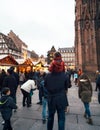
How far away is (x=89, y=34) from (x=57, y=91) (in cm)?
2424

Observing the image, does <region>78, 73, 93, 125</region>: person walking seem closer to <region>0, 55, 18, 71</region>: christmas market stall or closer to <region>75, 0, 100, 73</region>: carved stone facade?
<region>0, 55, 18, 71</region>: christmas market stall

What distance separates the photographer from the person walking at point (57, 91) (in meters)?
4.17

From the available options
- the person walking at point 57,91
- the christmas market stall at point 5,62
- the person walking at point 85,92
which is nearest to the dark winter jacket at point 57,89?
the person walking at point 57,91

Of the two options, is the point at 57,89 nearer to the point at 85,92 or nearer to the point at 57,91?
the point at 57,91

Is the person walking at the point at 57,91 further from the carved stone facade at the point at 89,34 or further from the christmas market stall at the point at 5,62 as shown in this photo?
the carved stone facade at the point at 89,34

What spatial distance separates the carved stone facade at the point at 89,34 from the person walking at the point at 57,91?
861 inches

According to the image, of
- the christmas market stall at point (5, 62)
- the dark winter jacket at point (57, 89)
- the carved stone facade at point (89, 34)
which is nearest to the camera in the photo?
the dark winter jacket at point (57, 89)

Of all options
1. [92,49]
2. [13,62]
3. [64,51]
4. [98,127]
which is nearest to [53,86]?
[98,127]

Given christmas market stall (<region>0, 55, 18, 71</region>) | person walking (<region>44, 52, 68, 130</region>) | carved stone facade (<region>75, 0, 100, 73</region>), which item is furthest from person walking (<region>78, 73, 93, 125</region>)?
carved stone facade (<region>75, 0, 100, 73</region>)

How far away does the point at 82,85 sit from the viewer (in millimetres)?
6617

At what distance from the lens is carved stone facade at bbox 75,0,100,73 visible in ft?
84.8

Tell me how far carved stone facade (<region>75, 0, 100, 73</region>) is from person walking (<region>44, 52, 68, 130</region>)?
21876mm

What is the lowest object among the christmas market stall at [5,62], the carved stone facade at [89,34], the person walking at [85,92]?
the person walking at [85,92]

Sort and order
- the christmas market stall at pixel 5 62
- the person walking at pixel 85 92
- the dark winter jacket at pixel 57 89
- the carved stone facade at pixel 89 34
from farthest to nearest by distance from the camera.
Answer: the carved stone facade at pixel 89 34
the christmas market stall at pixel 5 62
the person walking at pixel 85 92
the dark winter jacket at pixel 57 89
